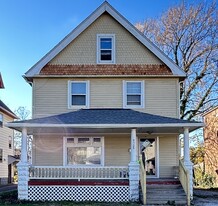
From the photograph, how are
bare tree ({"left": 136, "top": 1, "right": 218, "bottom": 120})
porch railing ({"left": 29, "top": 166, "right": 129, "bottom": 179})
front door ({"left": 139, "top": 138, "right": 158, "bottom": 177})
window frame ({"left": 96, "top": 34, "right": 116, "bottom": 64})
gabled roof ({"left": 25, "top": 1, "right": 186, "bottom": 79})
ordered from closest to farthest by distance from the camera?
porch railing ({"left": 29, "top": 166, "right": 129, "bottom": 179}) < front door ({"left": 139, "top": 138, "right": 158, "bottom": 177}) < gabled roof ({"left": 25, "top": 1, "right": 186, "bottom": 79}) < window frame ({"left": 96, "top": 34, "right": 116, "bottom": 64}) < bare tree ({"left": 136, "top": 1, "right": 218, "bottom": 120})

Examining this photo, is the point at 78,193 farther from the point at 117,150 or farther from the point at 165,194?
the point at 165,194

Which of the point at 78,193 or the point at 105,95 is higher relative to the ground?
the point at 105,95

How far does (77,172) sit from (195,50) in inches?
632

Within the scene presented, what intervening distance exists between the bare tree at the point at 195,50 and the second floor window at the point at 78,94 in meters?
12.3

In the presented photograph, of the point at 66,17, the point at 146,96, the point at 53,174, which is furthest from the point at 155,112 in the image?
the point at 66,17

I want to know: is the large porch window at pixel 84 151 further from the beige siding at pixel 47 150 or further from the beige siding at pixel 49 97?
the beige siding at pixel 49 97

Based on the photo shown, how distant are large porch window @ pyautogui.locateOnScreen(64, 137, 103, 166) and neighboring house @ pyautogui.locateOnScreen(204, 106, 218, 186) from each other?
12828 millimetres

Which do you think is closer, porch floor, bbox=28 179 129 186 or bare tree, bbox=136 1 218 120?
porch floor, bbox=28 179 129 186

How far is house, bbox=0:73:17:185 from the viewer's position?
94.4 ft

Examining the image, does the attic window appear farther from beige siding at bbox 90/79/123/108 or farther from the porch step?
the porch step

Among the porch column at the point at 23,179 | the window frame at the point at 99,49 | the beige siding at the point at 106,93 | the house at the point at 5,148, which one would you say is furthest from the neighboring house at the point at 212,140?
the porch column at the point at 23,179

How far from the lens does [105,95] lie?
59.5 ft

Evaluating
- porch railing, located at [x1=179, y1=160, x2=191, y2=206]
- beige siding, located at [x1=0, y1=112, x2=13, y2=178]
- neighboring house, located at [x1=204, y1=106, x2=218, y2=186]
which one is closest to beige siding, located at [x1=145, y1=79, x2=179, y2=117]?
porch railing, located at [x1=179, y1=160, x2=191, y2=206]

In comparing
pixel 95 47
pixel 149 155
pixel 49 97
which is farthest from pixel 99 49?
pixel 149 155
